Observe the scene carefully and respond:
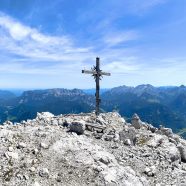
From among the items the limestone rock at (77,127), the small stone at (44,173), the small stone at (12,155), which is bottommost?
the small stone at (44,173)

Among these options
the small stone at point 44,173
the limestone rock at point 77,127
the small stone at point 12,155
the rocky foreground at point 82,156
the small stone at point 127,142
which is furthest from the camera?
the small stone at point 127,142

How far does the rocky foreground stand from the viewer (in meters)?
21.3

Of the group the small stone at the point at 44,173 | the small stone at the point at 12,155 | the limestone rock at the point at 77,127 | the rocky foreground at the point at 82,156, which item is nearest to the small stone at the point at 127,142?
the rocky foreground at the point at 82,156

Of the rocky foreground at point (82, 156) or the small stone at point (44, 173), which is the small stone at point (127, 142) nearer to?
the rocky foreground at point (82, 156)

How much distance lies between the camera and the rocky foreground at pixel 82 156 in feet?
69.9

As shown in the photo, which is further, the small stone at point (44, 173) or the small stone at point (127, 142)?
the small stone at point (127, 142)

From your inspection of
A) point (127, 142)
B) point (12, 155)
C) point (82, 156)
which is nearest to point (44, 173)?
point (12, 155)

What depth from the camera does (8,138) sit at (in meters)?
24.0

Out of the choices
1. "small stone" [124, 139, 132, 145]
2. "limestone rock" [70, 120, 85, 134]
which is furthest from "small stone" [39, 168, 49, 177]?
"small stone" [124, 139, 132, 145]

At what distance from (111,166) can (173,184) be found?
4520 mm

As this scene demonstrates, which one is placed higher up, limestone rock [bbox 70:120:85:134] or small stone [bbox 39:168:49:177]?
limestone rock [bbox 70:120:85:134]

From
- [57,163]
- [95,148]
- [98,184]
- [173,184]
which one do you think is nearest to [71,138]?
[95,148]

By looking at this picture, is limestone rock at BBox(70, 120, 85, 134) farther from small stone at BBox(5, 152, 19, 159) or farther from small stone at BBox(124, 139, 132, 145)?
small stone at BBox(5, 152, 19, 159)

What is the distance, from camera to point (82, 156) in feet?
77.2
